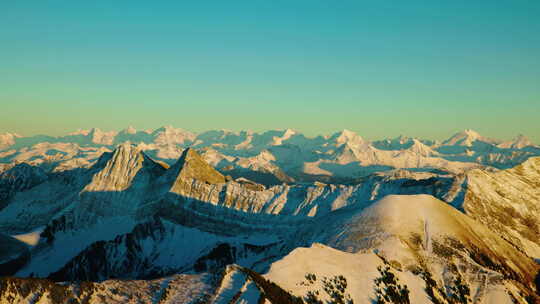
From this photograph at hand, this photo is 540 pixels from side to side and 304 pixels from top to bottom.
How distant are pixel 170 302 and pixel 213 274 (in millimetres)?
13607

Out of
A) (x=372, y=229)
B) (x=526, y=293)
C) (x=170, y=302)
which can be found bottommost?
(x=526, y=293)

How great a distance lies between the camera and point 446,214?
187 m

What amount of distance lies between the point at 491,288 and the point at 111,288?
120458 millimetres

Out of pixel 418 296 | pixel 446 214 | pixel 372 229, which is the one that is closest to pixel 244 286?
pixel 418 296

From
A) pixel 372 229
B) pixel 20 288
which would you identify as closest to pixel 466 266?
pixel 372 229

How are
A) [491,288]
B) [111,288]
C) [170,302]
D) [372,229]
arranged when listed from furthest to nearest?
1. [372,229]
2. [491,288]
3. [111,288]
4. [170,302]

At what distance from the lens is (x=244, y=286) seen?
9144 cm

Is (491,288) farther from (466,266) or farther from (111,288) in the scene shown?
(111,288)

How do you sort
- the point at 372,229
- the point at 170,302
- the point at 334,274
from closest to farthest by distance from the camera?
the point at 170,302, the point at 334,274, the point at 372,229

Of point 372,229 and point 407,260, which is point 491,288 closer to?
Result: point 407,260

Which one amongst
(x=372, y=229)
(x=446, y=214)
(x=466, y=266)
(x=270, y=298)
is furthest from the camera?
(x=446, y=214)

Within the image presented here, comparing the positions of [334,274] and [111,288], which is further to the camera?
[334,274]

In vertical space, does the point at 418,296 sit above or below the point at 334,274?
below

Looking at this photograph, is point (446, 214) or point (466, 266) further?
point (446, 214)
